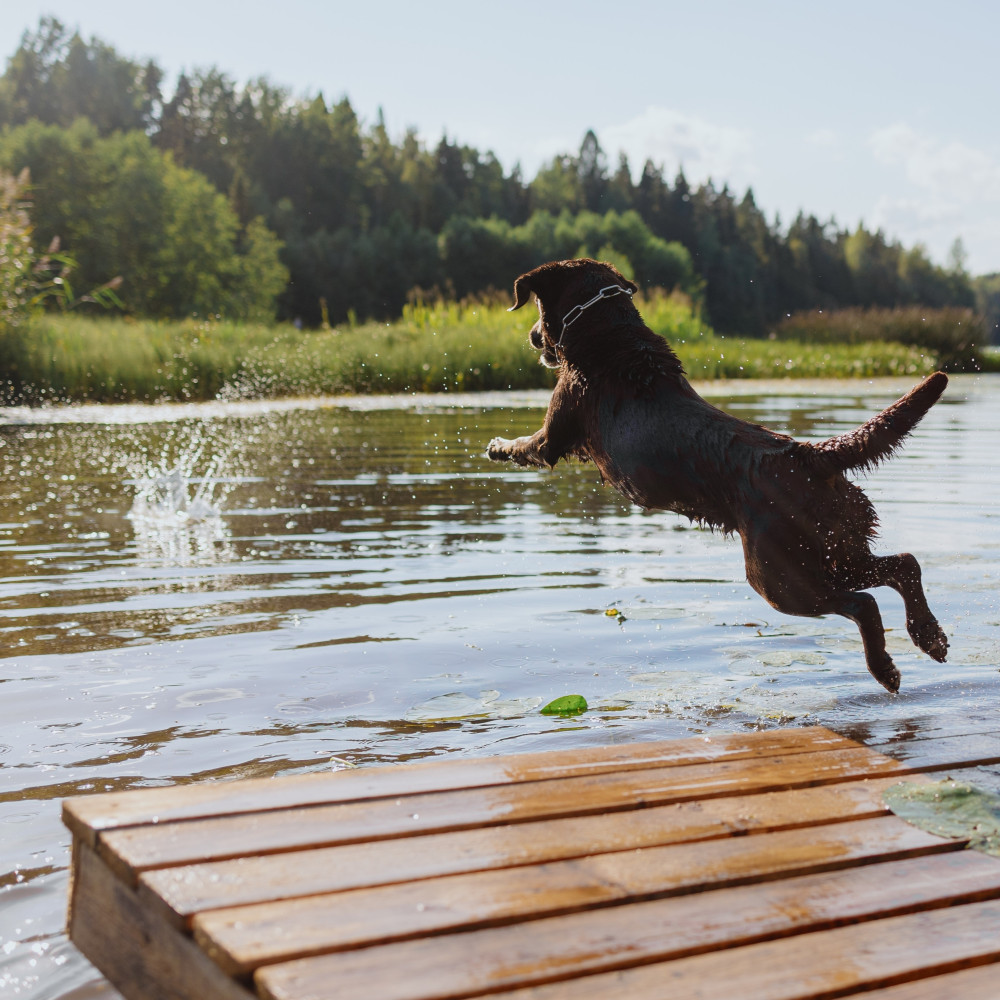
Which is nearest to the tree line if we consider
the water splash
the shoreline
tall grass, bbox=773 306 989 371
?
tall grass, bbox=773 306 989 371

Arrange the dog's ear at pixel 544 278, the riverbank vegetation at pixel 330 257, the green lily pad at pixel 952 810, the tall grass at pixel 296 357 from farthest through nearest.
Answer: the riverbank vegetation at pixel 330 257
the tall grass at pixel 296 357
the dog's ear at pixel 544 278
the green lily pad at pixel 952 810

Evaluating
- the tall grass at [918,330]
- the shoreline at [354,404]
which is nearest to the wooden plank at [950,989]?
the shoreline at [354,404]

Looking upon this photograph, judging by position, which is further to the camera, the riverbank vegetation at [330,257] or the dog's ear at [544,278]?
the riverbank vegetation at [330,257]

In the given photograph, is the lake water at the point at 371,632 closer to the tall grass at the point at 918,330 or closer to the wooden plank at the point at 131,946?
the wooden plank at the point at 131,946

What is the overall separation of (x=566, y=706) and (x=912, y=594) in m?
1.50

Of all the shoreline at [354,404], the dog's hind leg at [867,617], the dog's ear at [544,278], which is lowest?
the dog's hind leg at [867,617]

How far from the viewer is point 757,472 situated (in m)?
4.19

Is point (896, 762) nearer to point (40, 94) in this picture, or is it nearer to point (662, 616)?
point (662, 616)

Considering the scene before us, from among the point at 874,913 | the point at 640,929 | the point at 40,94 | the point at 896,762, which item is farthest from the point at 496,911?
the point at 40,94

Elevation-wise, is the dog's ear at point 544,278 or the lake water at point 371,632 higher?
the dog's ear at point 544,278

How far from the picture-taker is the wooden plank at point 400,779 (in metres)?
2.74

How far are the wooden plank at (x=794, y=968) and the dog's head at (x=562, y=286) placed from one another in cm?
333

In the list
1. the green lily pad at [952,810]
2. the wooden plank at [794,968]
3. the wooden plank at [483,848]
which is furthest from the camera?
the green lily pad at [952,810]

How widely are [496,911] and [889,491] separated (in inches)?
372
